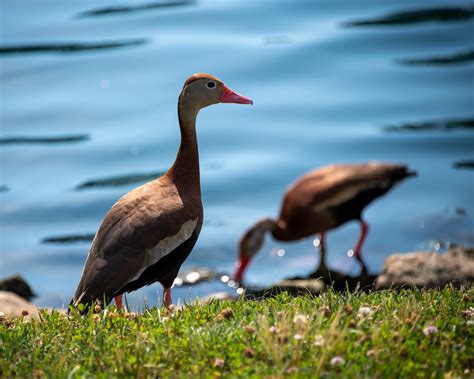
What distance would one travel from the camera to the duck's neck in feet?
27.8

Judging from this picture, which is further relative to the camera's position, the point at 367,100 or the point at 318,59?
the point at 318,59

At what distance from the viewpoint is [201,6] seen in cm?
2184

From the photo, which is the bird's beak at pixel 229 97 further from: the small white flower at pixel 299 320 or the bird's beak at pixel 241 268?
the bird's beak at pixel 241 268

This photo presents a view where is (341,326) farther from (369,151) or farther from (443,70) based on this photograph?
(443,70)

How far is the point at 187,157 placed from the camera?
8562 millimetres

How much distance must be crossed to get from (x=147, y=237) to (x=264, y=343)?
2289 millimetres

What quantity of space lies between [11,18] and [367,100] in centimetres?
760

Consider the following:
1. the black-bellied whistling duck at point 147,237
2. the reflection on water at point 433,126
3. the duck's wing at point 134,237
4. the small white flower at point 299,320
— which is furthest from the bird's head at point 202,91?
the reflection on water at point 433,126

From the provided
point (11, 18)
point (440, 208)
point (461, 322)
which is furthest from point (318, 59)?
point (461, 322)

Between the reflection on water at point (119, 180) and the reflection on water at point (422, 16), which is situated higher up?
the reflection on water at point (422, 16)

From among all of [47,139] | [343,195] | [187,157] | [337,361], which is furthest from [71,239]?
[337,361]

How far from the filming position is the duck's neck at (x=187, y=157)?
847cm

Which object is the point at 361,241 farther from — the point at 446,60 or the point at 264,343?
the point at 264,343

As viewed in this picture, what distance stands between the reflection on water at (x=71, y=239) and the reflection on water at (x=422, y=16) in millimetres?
8169
